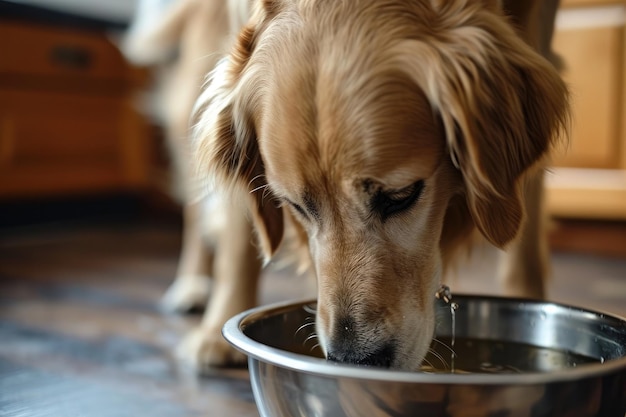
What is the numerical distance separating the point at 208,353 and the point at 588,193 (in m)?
1.97

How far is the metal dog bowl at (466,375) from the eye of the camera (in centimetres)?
89

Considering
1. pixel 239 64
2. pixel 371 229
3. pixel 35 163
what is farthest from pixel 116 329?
pixel 35 163

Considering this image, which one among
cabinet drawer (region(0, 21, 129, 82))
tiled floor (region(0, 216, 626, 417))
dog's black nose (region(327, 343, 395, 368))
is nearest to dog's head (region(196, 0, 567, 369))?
dog's black nose (region(327, 343, 395, 368))

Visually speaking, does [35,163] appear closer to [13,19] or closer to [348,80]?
[13,19]

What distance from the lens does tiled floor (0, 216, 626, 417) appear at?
1454mm

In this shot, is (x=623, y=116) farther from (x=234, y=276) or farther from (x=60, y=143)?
(x=60, y=143)

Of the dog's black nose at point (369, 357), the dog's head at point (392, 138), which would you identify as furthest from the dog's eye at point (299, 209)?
the dog's black nose at point (369, 357)

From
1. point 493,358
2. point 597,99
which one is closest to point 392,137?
point 493,358

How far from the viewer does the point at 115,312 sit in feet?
7.32

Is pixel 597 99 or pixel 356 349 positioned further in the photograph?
pixel 597 99

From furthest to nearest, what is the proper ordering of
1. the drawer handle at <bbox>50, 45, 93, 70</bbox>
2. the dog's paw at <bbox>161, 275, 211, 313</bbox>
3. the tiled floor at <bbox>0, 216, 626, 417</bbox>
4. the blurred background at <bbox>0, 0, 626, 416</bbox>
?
the drawer handle at <bbox>50, 45, 93, 70</bbox> < the dog's paw at <bbox>161, 275, 211, 313</bbox> < the blurred background at <bbox>0, 0, 626, 416</bbox> < the tiled floor at <bbox>0, 216, 626, 417</bbox>

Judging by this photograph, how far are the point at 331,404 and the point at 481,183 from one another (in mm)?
458

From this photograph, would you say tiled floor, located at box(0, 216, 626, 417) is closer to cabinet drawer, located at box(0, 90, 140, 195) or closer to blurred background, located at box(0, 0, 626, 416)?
blurred background, located at box(0, 0, 626, 416)

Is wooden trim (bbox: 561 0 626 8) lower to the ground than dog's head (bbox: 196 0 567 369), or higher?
higher
